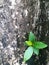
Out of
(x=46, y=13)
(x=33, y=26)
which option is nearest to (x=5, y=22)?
(x=33, y=26)

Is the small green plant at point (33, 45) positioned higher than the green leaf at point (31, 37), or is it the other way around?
the green leaf at point (31, 37)

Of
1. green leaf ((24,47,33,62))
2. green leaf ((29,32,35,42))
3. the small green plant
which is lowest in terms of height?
green leaf ((24,47,33,62))

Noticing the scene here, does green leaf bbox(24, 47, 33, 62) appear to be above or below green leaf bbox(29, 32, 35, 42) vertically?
below

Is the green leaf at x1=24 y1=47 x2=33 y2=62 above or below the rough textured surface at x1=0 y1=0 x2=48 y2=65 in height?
below

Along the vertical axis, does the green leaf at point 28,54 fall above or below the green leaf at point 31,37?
below

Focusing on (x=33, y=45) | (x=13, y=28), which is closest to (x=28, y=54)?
(x=33, y=45)

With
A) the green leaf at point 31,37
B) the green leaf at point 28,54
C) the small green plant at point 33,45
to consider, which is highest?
the green leaf at point 31,37

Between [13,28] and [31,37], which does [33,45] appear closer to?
[31,37]

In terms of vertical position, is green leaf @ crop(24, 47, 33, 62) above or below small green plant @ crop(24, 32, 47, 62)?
below
